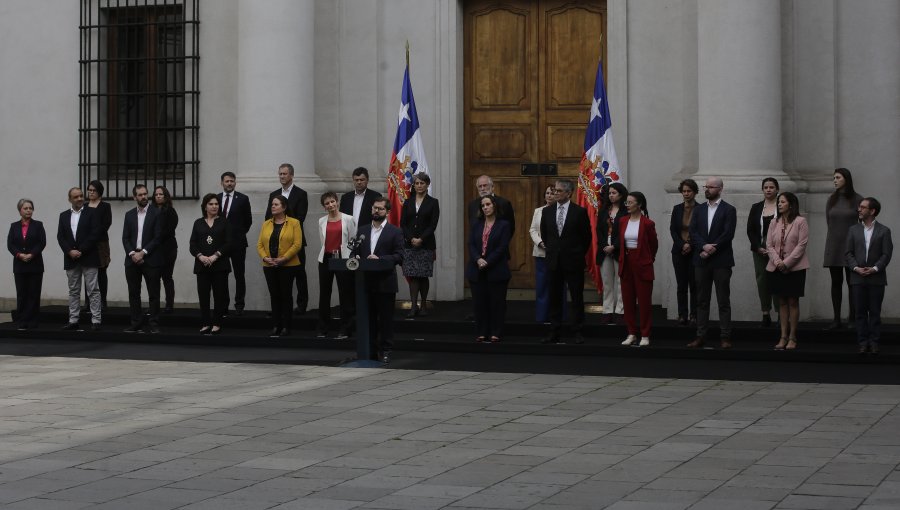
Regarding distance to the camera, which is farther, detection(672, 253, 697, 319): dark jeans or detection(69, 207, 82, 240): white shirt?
detection(69, 207, 82, 240): white shirt

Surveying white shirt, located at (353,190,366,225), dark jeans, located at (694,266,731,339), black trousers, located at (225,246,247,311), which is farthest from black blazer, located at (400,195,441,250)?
dark jeans, located at (694,266,731,339)

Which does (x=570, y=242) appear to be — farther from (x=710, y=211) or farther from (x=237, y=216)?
(x=237, y=216)

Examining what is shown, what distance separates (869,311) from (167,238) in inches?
340

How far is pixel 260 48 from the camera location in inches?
778

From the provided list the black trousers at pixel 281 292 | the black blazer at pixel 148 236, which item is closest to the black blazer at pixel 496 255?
the black trousers at pixel 281 292

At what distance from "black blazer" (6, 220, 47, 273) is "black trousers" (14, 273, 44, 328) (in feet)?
0.30

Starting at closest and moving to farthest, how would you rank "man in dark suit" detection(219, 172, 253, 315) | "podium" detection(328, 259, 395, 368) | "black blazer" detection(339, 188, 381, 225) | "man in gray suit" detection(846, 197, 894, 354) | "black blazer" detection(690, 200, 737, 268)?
"podium" detection(328, 259, 395, 368)
"man in gray suit" detection(846, 197, 894, 354)
"black blazer" detection(690, 200, 737, 268)
"black blazer" detection(339, 188, 381, 225)
"man in dark suit" detection(219, 172, 253, 315)

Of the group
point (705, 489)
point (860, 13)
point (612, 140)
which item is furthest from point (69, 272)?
point (705, 489)

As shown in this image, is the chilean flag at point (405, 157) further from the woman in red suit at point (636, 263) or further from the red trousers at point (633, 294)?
the red trousers at point (633, 294)

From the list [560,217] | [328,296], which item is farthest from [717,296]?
[328,296]

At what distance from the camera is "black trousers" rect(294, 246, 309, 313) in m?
17.8

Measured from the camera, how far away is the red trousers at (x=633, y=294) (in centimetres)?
1594

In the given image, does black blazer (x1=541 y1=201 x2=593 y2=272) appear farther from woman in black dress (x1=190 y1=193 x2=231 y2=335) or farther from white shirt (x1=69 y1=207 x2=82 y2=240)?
white shirt (x1=69 y1=207 x2=82 y2=240)

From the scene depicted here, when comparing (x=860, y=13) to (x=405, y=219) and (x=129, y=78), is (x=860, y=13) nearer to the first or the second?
(x=405, y=219)
